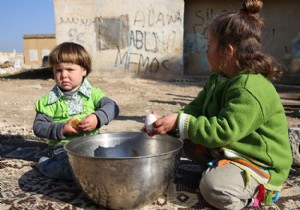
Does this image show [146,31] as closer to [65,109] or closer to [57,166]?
[65,109]

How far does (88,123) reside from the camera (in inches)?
90.7

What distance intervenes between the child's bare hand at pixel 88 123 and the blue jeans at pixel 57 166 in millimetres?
232

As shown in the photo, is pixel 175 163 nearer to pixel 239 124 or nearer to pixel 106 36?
pixel 239 124

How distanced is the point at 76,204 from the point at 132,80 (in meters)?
8.62

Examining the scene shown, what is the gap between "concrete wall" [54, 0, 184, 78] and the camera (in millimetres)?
10773

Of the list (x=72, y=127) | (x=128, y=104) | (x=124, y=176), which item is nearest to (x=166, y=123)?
(x=124, y=176)

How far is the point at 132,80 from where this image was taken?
1052 cm

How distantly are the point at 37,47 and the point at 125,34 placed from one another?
1535 centimetres

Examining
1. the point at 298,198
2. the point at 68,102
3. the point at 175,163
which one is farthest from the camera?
the point at 68,102

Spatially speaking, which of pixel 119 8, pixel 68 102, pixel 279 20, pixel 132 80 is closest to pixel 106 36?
pixel 119 8

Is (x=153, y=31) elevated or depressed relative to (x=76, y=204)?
elevated

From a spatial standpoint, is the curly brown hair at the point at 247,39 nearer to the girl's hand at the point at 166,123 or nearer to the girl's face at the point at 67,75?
the girl's hand at the point at 166,123

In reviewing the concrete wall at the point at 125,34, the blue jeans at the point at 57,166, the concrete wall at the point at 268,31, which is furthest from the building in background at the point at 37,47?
the blue jeans at the point at 57,166

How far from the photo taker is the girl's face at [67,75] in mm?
2482
